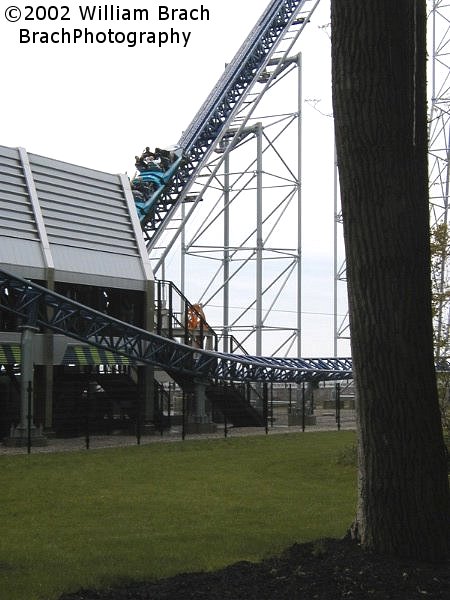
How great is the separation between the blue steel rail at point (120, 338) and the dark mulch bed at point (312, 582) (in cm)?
1895

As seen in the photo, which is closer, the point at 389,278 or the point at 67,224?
the point at 389,278

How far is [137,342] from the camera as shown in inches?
1151

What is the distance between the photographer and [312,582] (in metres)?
6.35

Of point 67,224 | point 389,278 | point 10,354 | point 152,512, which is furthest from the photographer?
point 67,224

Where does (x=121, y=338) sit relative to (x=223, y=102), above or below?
below

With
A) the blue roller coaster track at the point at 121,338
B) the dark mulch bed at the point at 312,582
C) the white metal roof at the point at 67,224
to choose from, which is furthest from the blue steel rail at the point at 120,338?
the dark mulch bed at the point at 312,582

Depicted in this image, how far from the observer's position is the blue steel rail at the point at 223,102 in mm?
40344

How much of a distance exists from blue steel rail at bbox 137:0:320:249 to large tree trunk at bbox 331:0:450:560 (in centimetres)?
3252

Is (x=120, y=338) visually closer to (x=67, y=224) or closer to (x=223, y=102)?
(x=67, y=224)

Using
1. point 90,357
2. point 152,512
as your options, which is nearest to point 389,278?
Answer: point 152,512

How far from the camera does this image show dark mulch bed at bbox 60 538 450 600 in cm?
618

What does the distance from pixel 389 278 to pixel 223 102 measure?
36675 mm

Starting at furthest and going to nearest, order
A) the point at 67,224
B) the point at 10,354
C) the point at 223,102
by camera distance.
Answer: the point at 223,102 → the point at 67,224 → the point at 10,354

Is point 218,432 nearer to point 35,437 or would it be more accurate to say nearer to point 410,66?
point 35,437
